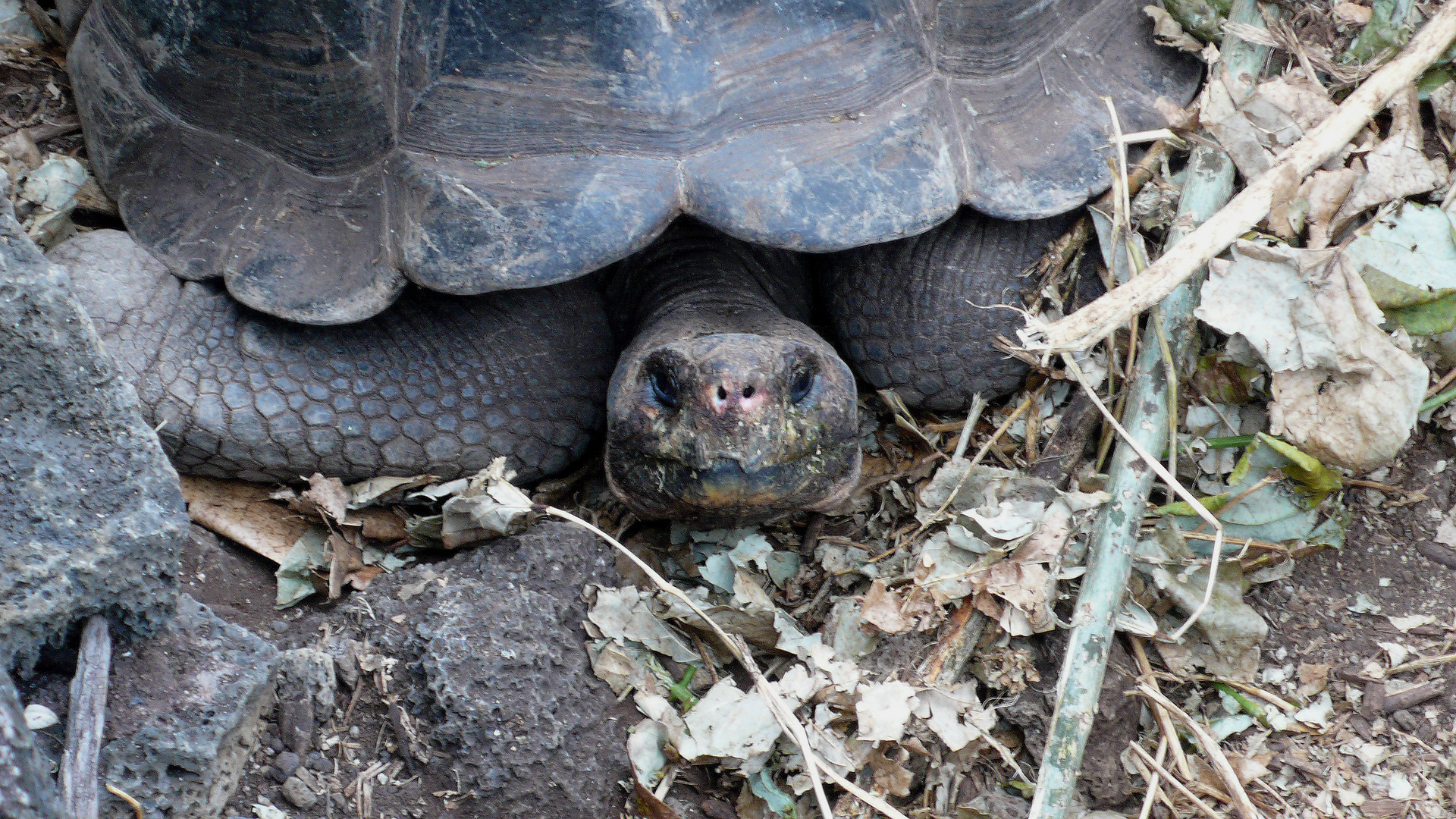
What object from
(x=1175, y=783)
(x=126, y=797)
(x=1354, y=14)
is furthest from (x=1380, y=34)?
(x=126, y=797)

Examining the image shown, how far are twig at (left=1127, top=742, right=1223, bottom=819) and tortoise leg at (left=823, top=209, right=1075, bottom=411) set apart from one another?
100 cm

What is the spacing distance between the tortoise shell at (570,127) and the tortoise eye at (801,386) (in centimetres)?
28

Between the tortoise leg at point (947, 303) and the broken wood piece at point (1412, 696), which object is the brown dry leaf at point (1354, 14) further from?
the broken wood piece at point (1412, 696)

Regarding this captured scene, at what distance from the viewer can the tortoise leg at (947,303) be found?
2879 millimetres

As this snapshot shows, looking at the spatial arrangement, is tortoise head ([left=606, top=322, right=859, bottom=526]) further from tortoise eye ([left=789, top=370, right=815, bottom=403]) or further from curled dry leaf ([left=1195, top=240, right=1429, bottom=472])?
curled dry leaf ([left=1195, top=240, right=1429, bottom=472])

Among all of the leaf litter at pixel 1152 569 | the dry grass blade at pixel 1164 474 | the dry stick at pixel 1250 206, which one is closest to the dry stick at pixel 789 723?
the leaf litter at pixel 1152 569

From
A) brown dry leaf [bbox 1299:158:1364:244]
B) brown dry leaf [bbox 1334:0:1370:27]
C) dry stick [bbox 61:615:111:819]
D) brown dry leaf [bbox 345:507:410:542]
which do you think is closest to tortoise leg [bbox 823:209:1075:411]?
brown dry leaf [bbox 1299:158:1364:244]

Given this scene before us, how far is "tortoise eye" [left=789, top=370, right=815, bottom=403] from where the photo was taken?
8.18 ft

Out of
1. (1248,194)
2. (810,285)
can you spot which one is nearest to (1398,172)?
(1248,194)

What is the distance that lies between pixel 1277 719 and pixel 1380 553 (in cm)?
46

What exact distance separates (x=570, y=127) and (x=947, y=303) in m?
1.06

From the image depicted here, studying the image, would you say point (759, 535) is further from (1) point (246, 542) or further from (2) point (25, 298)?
(2) point (25, 298)

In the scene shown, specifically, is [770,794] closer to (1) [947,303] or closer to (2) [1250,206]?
(1) [947,303]

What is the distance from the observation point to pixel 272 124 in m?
2.69
